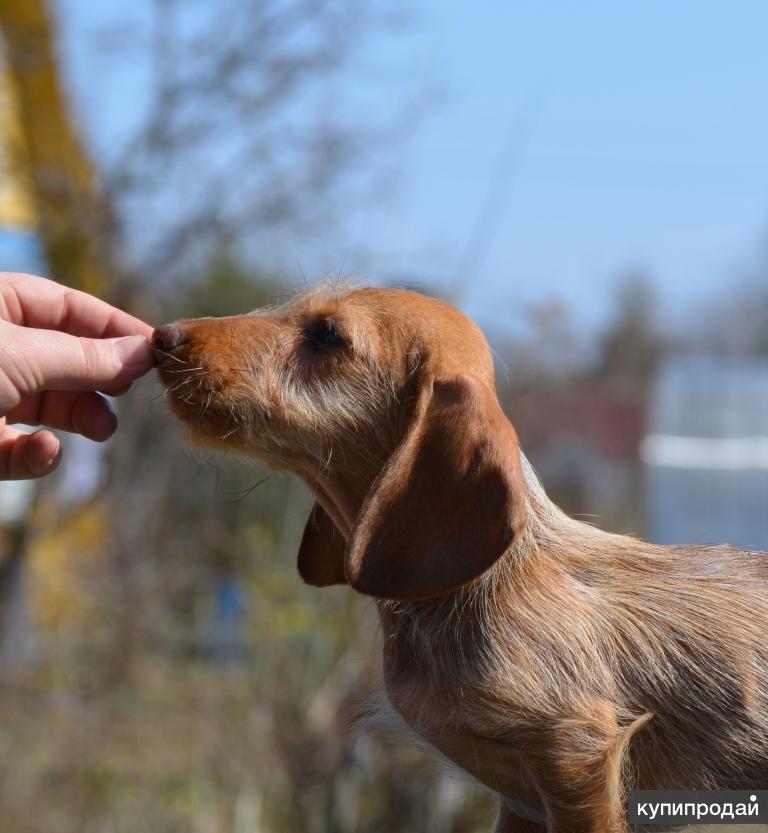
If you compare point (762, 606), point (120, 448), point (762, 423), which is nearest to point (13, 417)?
point (762, 606)

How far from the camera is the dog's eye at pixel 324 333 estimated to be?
11.0 ft

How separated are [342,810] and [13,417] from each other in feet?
13.5

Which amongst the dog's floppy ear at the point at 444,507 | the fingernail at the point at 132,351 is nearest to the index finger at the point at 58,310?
the fingernail at the point at 132,351

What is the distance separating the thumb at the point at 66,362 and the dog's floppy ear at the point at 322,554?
2.33 feet

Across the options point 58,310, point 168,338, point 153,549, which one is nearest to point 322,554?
point 168,338

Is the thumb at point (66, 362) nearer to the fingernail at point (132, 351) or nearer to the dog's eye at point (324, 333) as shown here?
the fingernail at point (132, 351)

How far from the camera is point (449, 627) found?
111 inches

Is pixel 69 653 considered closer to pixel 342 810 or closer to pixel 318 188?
pixel 342 810

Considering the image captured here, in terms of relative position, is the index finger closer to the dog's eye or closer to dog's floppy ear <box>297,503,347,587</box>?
the dog's eye

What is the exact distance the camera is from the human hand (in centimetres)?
314

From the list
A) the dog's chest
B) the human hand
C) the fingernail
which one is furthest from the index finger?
the dog's chest

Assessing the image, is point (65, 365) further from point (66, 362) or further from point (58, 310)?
point (58, 310)

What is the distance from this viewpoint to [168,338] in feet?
10.5

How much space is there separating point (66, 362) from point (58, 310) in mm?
576
